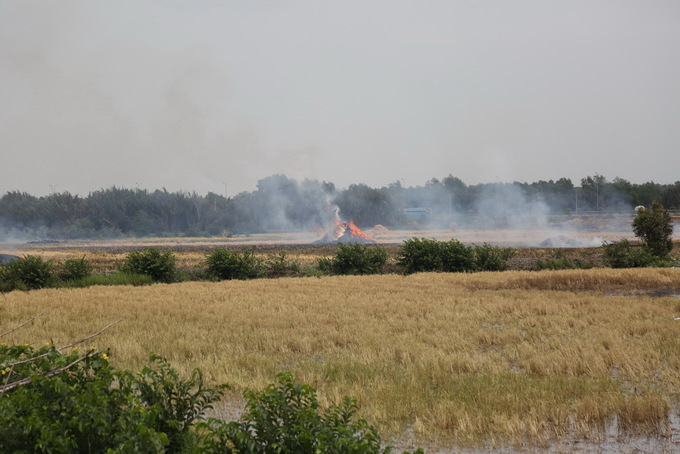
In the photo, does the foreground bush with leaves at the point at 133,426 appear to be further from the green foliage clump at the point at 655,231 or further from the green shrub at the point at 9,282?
the green foliage clump at the point at 655,231

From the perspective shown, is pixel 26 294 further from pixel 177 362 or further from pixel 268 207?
pixel 268 207

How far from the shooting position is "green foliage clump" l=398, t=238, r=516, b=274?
2856 cm

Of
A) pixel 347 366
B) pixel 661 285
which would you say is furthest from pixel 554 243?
pixel 347 366

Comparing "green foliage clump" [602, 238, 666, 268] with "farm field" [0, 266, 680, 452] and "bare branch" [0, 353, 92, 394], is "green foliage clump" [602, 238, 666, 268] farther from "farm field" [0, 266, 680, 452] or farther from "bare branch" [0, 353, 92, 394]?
"bare branch" [0, 353, 92, 394]

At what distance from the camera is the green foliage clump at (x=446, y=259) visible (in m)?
28.6

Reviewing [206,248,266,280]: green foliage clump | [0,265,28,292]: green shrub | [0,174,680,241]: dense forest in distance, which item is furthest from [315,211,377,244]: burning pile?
[0,265,28,292]: green shrub

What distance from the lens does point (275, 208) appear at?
97.1 metres

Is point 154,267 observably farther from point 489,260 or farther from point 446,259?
point 489,260

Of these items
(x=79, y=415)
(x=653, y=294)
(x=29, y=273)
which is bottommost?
(x=653, y=294)

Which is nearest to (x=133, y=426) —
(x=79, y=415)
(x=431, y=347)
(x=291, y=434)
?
(x=79, y=415)

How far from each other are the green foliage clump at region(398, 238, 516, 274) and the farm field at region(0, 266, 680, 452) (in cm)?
849

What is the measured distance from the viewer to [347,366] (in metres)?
8.95

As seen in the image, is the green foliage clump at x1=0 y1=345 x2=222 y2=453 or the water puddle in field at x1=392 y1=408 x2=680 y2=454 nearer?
the green foliage clump at x1=0 y1=345 x2=222 y2=453

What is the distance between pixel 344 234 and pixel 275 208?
35.9m
